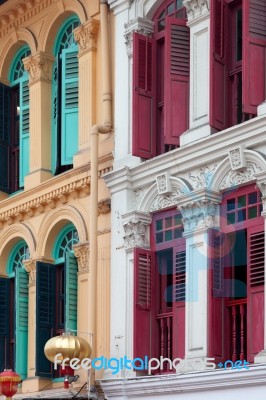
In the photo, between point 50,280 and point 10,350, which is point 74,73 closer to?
point 50,280

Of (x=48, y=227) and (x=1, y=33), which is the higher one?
(x=1, y=33)

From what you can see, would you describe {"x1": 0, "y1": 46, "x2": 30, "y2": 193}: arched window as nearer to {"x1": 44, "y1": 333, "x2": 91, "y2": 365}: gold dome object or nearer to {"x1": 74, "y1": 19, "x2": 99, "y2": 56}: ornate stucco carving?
{"x1": 74, "y1": 19, "x2": 99, "y2": 56}: ornate stucco carving

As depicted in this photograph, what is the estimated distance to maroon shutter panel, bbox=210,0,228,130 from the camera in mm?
15902

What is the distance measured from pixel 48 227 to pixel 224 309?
3.97m

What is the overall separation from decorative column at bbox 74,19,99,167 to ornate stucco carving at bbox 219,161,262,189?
3.05 m

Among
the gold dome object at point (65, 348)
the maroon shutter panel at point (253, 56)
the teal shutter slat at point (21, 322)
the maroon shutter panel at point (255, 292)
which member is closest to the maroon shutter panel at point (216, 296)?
the maroon shutter panel at point (255, 292)

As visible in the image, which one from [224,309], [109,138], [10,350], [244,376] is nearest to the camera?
[244,376]

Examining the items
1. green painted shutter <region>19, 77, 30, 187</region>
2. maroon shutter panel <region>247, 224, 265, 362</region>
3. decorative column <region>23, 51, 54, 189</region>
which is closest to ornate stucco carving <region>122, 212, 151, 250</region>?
maroon shutter panel <region>247, 224, 265, 362</region>

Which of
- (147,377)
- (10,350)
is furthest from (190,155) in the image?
(10,350)

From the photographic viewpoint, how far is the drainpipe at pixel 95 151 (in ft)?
56.3

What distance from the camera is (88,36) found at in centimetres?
1848

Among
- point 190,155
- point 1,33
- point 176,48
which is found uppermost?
point 1,33

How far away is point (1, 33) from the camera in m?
20.6

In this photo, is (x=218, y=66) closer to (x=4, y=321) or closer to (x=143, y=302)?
(x=143, y=302)
